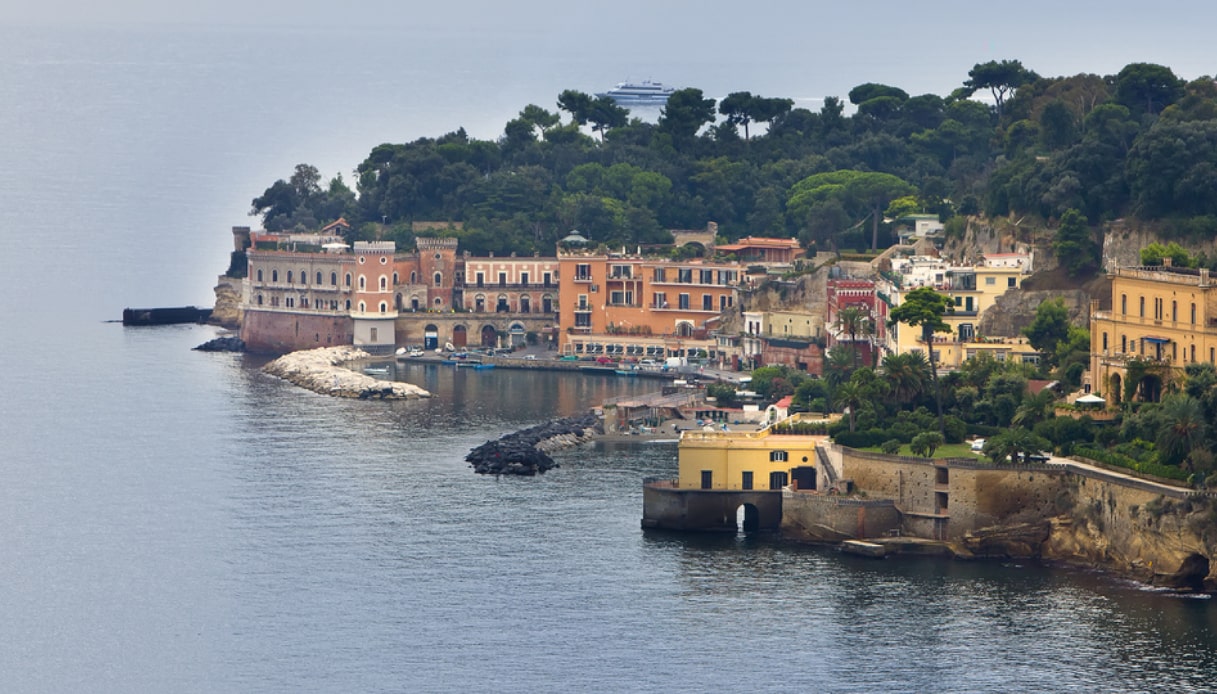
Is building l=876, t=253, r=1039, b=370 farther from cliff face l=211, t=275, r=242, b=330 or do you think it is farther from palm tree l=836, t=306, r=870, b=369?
cliff face l=211, t=275, r=242, b=330

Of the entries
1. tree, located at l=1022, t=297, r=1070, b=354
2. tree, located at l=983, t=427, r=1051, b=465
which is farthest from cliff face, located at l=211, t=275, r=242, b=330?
tree, located at l=983, t=427, r=1051, b=465

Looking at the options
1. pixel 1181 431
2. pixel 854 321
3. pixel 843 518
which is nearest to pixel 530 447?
pixel 854 321

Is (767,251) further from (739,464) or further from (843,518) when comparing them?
(843,518)

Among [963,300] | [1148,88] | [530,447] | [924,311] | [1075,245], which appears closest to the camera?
[924,311]

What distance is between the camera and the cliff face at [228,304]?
17925cm

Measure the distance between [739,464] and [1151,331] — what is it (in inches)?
611

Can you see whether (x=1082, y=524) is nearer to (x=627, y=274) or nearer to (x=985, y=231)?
(x=985, y=231)

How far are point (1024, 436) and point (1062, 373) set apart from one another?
12.2 m

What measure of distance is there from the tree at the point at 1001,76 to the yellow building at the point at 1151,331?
74256mm

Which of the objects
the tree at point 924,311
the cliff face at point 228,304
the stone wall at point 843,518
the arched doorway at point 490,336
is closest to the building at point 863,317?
the tree at point 924,311

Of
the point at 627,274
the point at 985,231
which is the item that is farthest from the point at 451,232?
the point at 985,231

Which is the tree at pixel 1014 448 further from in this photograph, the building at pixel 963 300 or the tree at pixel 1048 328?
the tree at pixel 1048 328

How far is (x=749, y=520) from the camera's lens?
98.4 meters

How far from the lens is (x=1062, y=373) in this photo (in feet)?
347
